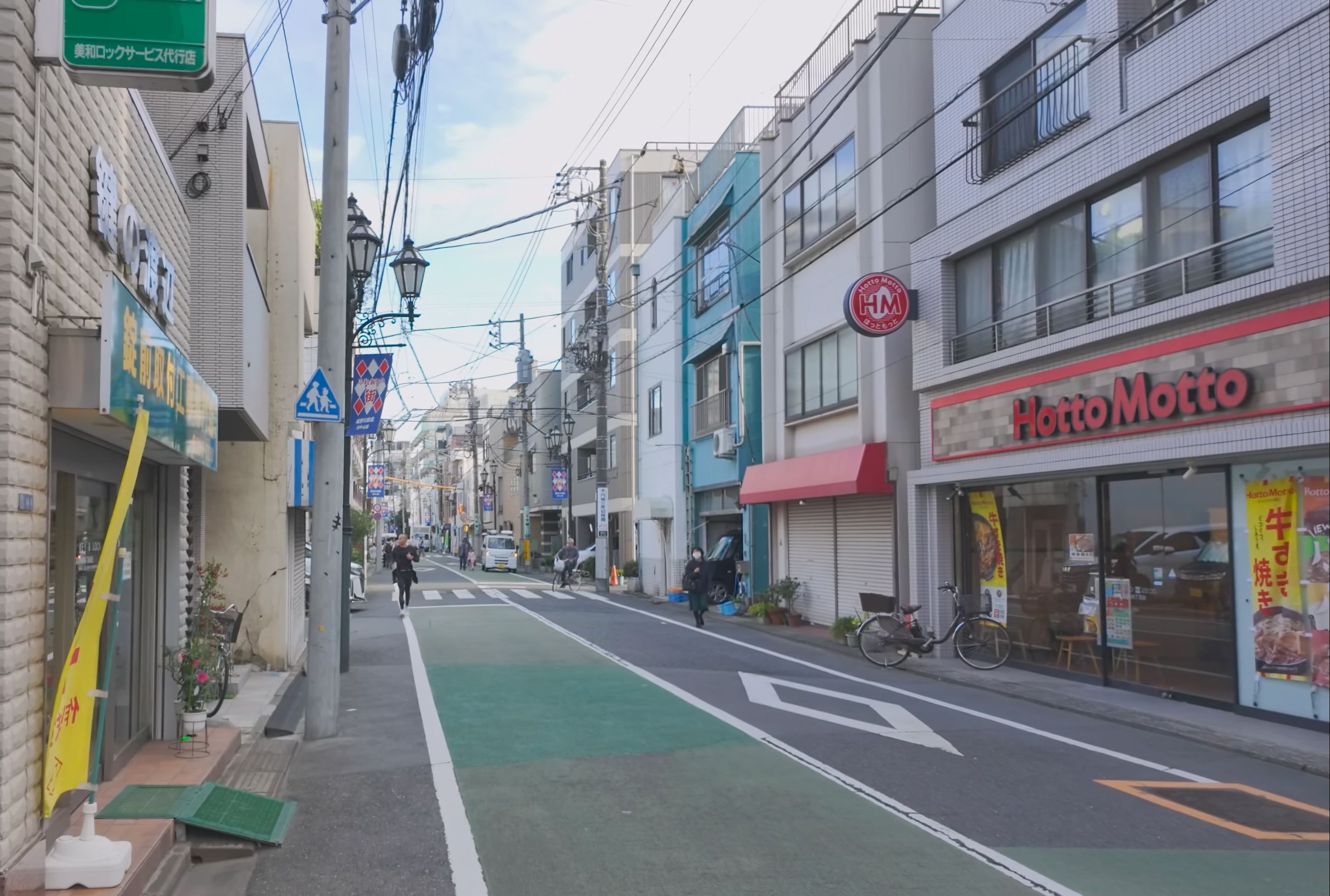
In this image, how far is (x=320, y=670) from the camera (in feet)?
35.0

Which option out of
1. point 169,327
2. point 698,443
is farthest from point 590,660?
point 698,443

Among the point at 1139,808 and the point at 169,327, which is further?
the point at 169,327

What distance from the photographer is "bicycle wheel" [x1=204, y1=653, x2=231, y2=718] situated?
9773 millimetres

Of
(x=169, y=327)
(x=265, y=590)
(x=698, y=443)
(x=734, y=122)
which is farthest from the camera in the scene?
(x=698, y=443)

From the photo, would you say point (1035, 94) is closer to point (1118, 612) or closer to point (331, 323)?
point (1118, 612)

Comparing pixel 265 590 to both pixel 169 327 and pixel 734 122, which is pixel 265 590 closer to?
pixel 169 327

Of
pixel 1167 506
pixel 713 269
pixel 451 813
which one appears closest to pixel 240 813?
pixel 451 813

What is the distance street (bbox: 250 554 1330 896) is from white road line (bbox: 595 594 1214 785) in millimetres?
47

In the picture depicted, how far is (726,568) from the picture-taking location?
29.2m

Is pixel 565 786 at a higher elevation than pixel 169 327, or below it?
below

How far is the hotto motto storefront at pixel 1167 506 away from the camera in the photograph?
10766 millimetres

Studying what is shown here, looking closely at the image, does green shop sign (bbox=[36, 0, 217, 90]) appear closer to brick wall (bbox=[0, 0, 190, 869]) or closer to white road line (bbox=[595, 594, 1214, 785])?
brick wall (bbox=[0, 0, 190, 869])

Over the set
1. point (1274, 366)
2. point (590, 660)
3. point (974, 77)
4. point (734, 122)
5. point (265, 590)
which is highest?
point (734, 122)

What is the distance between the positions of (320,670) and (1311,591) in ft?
31.9
